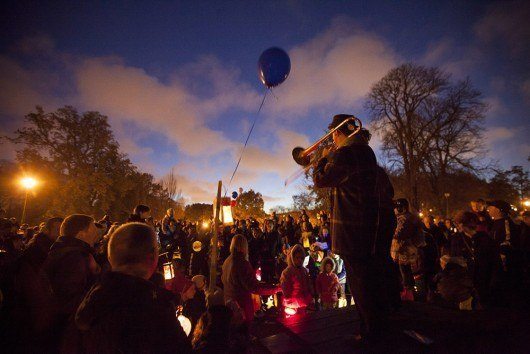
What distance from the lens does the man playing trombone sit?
2.29 meters

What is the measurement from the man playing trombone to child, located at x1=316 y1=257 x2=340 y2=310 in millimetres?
3653

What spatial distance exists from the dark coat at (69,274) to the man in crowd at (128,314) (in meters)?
1.29

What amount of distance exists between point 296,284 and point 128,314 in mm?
4030

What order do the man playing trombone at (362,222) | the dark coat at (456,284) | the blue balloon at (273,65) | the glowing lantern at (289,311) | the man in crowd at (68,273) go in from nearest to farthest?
the man playing trombone at (362,222) → the man in crowd at (68,273) → the dark coat at (456,284) → the glowing lantern at (289,311) → the blue balloon at (273,65)

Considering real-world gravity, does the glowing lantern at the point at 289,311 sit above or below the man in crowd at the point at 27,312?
below

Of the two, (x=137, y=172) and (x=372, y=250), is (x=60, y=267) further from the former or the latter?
(x=137, y=172)

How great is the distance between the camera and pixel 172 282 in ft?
19.6

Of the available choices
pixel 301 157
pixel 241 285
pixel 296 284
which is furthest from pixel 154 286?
pixel 296 284

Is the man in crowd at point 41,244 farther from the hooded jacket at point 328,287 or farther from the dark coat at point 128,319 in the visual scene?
the hooded jacket at point 328,287

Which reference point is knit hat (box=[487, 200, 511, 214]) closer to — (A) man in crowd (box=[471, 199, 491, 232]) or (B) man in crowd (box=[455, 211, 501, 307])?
(A) man in crowd (box=[471, 199, 491, 232])

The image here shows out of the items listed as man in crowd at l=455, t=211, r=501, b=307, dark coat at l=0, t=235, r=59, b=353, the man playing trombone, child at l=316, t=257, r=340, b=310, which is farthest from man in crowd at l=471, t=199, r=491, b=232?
dark coat at l=0, t=235, r=59, b=353

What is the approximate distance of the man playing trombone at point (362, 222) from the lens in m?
2.29

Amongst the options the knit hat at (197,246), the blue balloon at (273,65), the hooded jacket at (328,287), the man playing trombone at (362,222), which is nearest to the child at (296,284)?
the hooded jacket at (328,287)

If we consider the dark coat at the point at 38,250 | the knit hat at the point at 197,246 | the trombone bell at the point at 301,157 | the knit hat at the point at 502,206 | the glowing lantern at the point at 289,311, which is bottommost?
the glowing lantern at the point at 289,311
